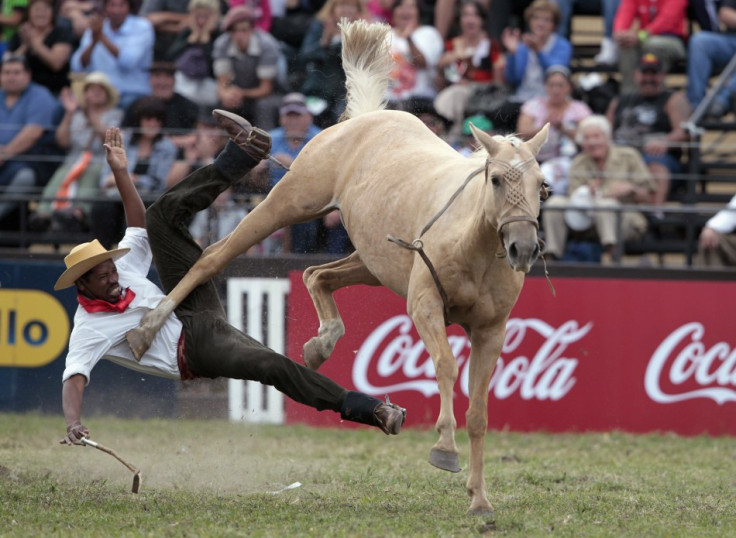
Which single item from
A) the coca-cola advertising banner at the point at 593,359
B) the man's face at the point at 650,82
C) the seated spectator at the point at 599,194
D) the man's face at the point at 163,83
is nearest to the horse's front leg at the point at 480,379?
the coca-cola advertising banner at the point at 593,359

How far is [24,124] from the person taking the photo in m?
12.6

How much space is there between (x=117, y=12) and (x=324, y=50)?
8.48 ft

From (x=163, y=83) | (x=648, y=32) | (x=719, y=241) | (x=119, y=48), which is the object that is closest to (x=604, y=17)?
(x=648, y=32)

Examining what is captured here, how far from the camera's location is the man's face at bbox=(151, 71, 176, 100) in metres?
12.3

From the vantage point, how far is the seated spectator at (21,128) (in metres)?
12.2

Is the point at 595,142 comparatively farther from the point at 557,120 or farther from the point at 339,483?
the point at 339,483

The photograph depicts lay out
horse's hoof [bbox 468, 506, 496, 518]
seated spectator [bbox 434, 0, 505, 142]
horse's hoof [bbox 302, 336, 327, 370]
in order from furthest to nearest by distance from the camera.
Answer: seated spectator [bbox 434, 0, 505, 142], horse's hoof [bbox 302, 336, 327, 370], horse's hoof [bbox 468, 506, 496, 518]

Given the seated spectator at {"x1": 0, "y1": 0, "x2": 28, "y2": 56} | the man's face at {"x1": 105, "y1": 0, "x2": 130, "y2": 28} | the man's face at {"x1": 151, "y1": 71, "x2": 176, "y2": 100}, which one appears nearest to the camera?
the man's face at {"x1": 151, "y1": 71, "x2": 176, "y2": 100}

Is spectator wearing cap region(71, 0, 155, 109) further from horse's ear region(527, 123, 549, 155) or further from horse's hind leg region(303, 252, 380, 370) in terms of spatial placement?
horse's ear region(527, 123, 549, 155)

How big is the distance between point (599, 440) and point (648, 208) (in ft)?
6.57

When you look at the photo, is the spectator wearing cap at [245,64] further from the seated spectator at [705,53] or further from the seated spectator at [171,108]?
the seated spectator at [705,53]

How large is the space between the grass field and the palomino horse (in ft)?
2.14

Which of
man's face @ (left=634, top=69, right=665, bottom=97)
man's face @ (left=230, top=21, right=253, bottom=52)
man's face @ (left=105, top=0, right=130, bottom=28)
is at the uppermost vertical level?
man's face @ (left=105, top=0, right=130, bottom=28)

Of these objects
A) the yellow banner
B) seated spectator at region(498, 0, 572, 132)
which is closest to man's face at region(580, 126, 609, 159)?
seated spectator at region(498, 0, 572, 132)
